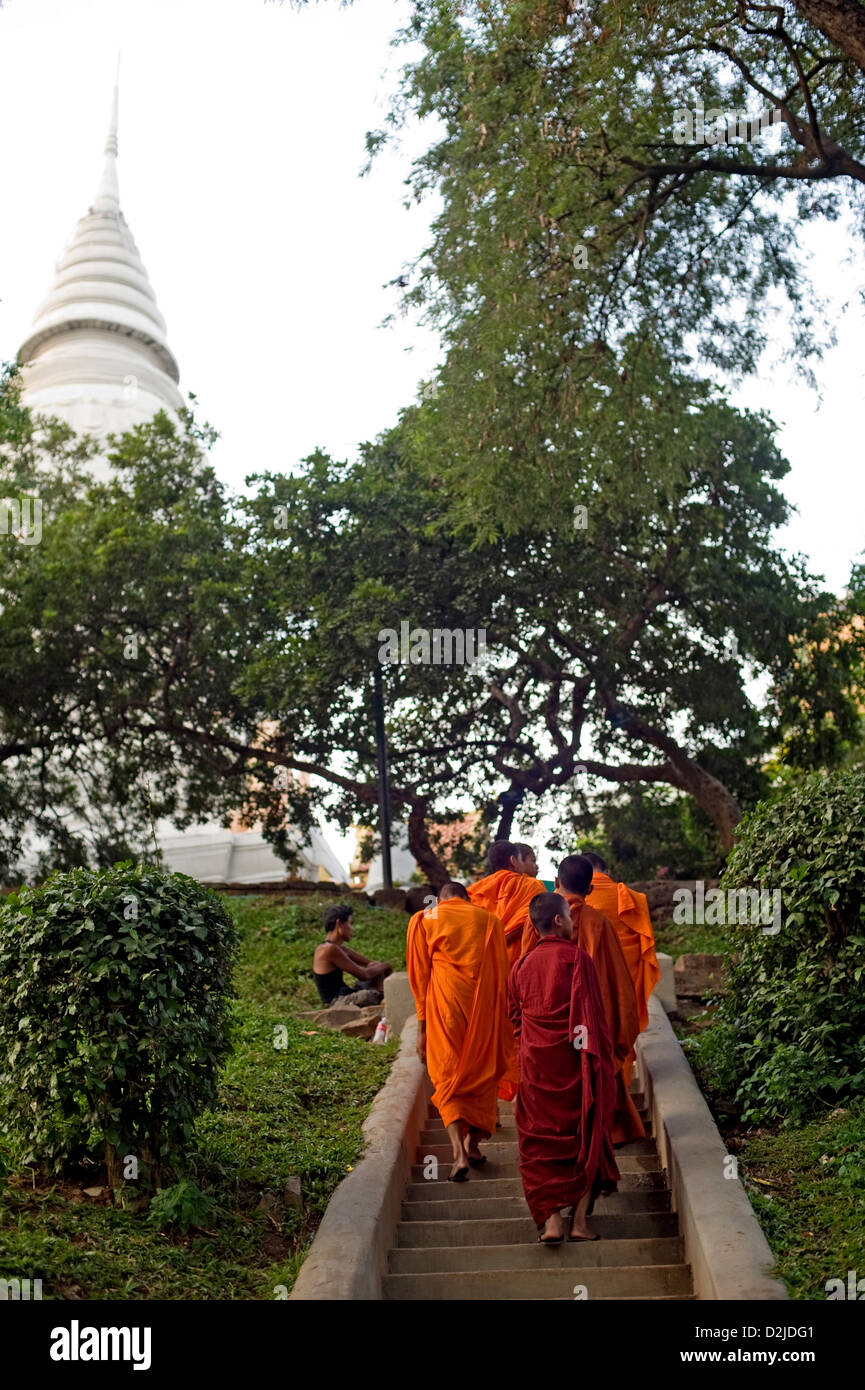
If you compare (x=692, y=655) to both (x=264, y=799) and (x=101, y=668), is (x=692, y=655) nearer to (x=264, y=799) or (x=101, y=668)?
(x=264, y=799)

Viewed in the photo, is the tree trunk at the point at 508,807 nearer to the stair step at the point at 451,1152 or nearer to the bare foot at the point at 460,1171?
the stair step at the point at 451,1152

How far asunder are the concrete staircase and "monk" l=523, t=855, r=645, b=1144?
0.18 meters

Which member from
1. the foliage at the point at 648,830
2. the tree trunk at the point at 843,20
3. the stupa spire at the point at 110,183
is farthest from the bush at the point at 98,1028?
the stupa spire at the point at 110,183

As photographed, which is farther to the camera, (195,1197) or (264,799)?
(264,799)

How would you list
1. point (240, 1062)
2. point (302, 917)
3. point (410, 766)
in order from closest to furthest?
point (240, 1062), point (302, 917), point (410, 766)

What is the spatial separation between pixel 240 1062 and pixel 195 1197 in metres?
2.75

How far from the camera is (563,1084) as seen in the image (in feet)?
19.7

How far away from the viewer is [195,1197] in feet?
18.2

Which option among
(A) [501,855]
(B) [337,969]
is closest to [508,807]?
(B) [337,969]

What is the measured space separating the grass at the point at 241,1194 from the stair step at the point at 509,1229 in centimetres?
48

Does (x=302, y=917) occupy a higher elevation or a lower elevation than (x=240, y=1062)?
higher

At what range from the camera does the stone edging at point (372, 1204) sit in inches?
198

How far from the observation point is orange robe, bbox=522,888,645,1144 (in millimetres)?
6840
